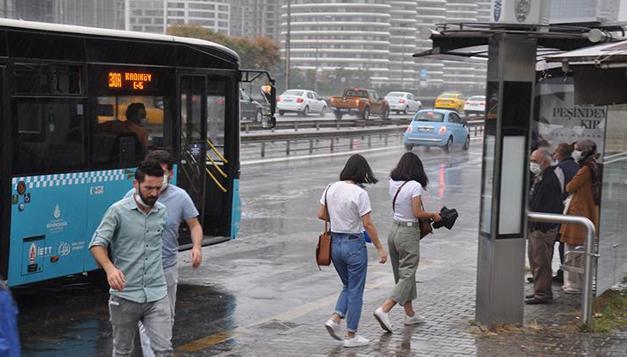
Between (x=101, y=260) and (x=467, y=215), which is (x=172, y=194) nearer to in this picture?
(x=101, y=260)

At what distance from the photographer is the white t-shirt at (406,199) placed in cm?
932

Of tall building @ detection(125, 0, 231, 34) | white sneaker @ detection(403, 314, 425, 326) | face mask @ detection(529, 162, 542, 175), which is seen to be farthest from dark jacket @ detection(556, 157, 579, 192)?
tall building @ detection(125, 0, 231, 34)

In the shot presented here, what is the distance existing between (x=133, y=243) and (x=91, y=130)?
15.2ft

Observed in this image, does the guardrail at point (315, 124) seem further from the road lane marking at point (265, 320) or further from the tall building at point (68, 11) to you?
the road lane marking at point (265, 320)

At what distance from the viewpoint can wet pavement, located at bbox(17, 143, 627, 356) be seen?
29.0ft

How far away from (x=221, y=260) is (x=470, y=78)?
173302 mm

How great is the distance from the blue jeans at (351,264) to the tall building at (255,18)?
5603 inches

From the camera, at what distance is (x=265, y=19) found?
15888cm

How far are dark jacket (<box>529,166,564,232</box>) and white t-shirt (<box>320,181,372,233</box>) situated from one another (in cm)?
297

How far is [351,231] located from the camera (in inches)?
344

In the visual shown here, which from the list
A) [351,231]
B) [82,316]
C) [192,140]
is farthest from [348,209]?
[192,140]

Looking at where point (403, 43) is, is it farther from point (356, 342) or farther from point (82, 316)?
point (356, 342)

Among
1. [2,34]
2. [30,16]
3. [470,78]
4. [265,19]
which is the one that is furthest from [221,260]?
[470,78]

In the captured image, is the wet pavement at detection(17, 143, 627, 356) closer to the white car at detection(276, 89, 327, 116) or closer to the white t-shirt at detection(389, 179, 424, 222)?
the white t-shirt at detection(389, 179, 424, 222)
